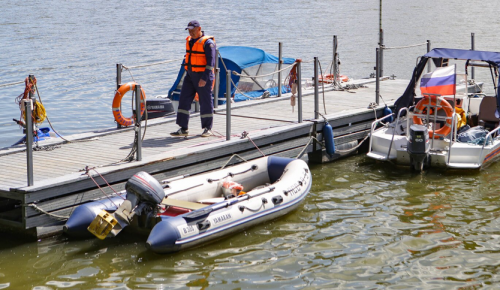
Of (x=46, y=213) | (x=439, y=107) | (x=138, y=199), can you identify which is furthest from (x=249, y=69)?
(x=46, y=213)

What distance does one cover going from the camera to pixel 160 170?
8750 mm

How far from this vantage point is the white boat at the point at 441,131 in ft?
34.9

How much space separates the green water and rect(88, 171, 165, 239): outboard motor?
0.35m

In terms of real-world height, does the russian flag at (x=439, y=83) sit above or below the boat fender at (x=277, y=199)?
above

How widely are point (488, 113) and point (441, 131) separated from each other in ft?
4.70

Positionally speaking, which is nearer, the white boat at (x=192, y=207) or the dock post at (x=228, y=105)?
the white boat at (x=192, y=207)

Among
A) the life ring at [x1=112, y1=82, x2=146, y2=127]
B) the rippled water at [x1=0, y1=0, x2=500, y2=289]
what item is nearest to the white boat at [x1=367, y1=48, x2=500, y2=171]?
the rippled water at [x1=0, y1=0, x2=500, y2=289]

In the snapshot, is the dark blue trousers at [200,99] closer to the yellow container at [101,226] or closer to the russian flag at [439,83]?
the yellow container at [101,226]

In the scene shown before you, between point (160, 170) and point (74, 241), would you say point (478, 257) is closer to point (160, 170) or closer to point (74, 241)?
point (160, 170)

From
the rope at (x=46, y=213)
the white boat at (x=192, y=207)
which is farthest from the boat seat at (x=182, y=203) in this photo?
the rope at (x=46, y=213)

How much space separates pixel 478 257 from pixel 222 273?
297 cm

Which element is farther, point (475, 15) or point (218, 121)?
point (475, 15)

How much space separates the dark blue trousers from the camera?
1009 cm

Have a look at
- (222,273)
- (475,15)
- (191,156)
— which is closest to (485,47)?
(475,15)
